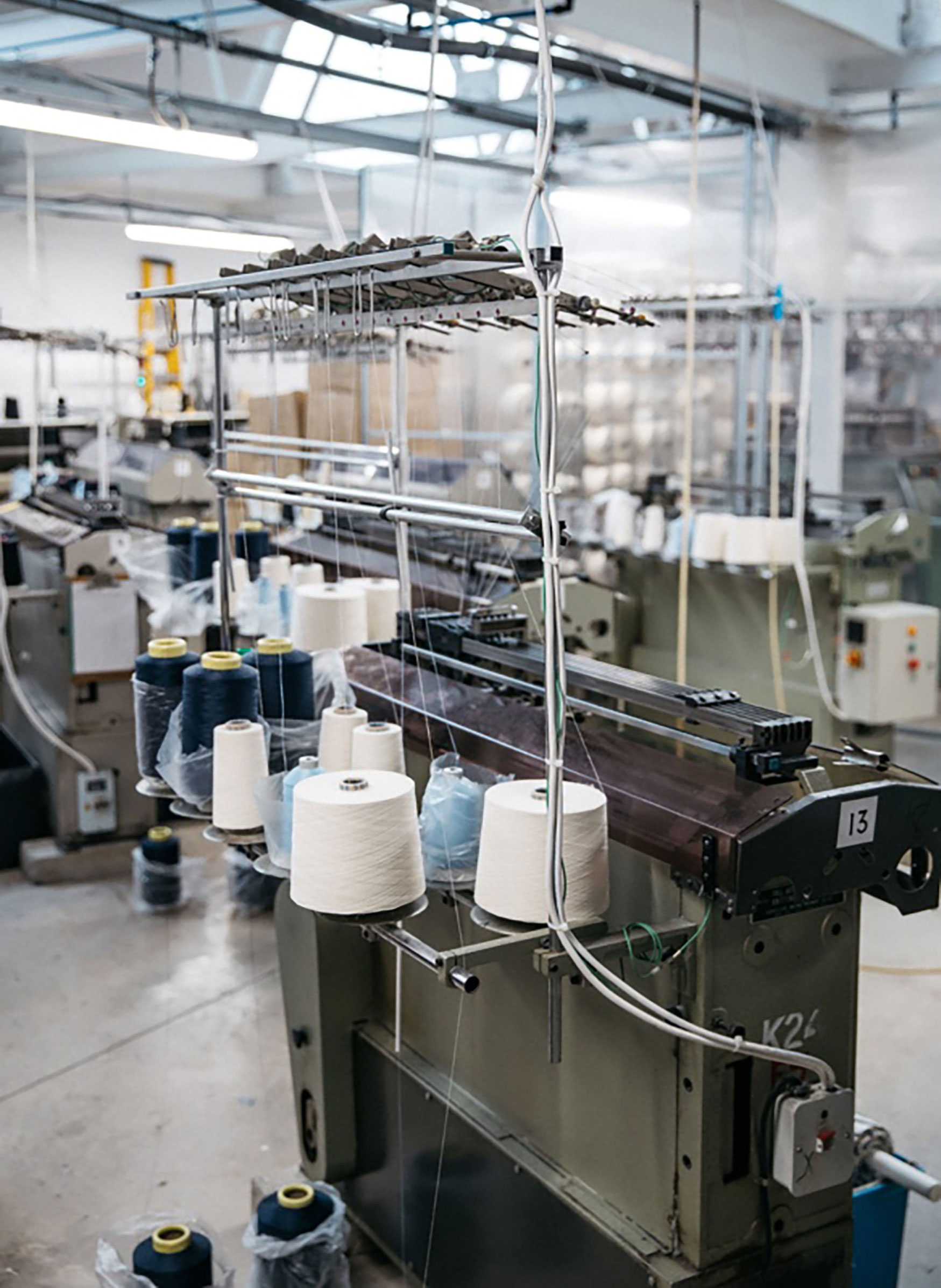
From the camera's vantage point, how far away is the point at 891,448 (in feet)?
27.6

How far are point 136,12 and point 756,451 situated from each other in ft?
12.2

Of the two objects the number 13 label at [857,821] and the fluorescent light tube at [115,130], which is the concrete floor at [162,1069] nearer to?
the number 13 label at [857,821]

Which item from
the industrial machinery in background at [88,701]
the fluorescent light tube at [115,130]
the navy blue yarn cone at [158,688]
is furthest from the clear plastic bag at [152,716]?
the industrial machinery in background at [88,701]

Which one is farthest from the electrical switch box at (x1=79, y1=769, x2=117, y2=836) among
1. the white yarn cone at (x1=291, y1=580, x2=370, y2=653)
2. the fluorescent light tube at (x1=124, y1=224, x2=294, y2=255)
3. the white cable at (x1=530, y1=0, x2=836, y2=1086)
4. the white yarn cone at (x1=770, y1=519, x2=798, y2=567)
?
the white cable at (x1=530, y1=0, x2=836, y2=1086)

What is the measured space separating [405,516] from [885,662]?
3643 millimetres

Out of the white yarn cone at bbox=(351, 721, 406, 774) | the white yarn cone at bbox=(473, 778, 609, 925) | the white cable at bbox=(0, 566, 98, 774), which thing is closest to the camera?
the white yarn cone at bbox=(473, 778, 609, 925)

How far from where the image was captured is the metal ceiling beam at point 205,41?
515 cm

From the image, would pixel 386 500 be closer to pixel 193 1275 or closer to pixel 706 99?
pixel 193 1275

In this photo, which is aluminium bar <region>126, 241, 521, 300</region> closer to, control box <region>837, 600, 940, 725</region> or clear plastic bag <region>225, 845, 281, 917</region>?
clear plastic bag <region>225, 845, 281, 917</region>

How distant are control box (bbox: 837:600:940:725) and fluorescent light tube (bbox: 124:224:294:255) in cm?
290

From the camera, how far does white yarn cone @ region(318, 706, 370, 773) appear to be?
255 cm

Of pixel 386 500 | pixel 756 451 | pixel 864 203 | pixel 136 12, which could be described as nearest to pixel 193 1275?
pixel 386 500

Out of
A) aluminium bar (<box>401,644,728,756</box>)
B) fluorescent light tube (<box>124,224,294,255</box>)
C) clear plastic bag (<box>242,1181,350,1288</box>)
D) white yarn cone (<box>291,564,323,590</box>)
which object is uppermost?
fluorescent light tube (<box>124,224,294,255</box>)

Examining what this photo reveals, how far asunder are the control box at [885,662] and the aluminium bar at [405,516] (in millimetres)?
Result: 3216
